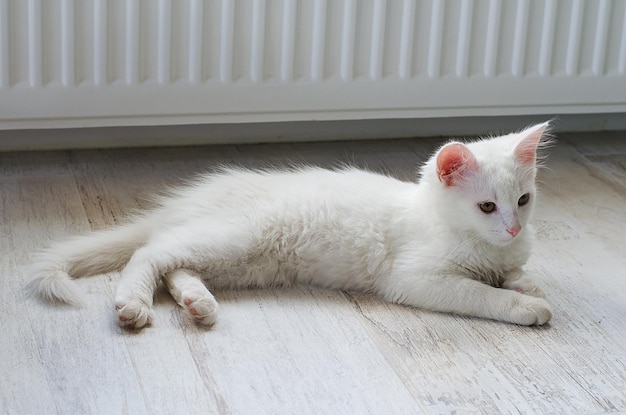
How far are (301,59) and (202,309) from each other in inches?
34.3

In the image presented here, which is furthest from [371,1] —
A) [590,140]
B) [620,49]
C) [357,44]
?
[590,140]

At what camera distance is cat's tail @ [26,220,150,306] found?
1.72m

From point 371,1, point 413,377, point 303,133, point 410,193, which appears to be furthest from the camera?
point 303,133

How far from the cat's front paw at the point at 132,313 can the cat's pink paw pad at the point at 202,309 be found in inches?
2.9

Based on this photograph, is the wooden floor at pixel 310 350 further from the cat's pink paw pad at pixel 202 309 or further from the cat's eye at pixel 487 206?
the cat's eye at pixel 487 206

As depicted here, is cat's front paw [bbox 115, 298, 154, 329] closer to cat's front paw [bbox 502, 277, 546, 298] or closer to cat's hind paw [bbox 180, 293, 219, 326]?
cat's hind paw [bbox 180, 293, 219, 326]

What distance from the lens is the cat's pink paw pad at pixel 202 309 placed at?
5.47 ft

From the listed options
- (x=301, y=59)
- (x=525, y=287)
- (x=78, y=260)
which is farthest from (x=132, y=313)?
(x=301, y=59)

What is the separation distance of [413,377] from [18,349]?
64 cm

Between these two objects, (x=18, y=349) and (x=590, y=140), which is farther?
(x=590, y=140)

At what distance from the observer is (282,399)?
1473 mm

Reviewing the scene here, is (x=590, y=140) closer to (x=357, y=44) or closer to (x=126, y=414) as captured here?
(x=357, y=44)

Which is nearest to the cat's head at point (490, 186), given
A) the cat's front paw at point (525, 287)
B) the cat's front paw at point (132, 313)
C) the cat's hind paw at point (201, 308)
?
the cat's front paw at point (525, 287)

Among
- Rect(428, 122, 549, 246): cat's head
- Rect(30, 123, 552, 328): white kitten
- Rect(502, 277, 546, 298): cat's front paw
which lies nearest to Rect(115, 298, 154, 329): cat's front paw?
Rect(30, 123, 552, 328): white kitten
